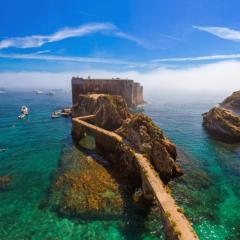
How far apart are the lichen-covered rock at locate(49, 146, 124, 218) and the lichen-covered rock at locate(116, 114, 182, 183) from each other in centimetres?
566

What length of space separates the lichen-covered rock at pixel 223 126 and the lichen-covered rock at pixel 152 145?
25.2 meters

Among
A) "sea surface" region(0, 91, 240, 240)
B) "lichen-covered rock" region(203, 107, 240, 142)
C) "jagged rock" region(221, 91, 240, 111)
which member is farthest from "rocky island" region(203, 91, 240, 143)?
"jagged rock" region(221, 91, 240, 111)

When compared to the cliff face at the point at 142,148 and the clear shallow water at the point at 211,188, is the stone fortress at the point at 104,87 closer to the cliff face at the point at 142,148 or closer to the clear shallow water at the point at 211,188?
the clear shallow water at the point at 211,188

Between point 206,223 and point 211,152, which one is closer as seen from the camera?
point 206,223

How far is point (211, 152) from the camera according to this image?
1679 inches

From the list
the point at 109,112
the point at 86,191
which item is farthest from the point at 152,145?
the point at 109,112

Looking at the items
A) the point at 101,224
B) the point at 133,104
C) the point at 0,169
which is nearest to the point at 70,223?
the point at 101,224

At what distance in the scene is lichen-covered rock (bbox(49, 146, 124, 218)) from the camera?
74.3 feet

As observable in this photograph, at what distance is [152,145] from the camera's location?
29.5 meters

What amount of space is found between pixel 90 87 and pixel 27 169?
57768 mm

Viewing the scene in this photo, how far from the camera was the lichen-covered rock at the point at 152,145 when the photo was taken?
1117 inches

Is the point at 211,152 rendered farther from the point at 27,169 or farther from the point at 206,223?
the point at 27,169

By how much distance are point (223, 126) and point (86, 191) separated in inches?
1632

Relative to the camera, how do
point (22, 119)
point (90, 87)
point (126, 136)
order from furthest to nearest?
point (90, 87)
point (22, 119)
point (126, 136)
